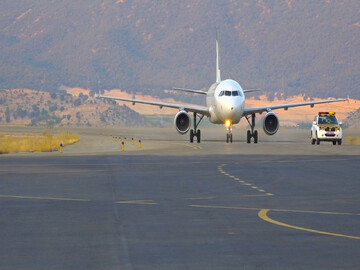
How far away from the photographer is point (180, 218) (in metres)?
17.7

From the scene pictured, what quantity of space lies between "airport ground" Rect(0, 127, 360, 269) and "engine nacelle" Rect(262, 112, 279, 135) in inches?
1134

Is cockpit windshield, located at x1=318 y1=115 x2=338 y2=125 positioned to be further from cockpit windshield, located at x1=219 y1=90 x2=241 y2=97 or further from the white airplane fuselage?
cockpit windshield, located at x1=219 y1=90 x2=241 y2=97

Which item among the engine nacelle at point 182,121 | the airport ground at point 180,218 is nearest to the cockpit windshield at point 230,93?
the engine nacelle at point 182,121

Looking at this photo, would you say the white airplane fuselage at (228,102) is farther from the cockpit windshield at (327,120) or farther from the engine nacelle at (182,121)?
the cockpit windshield at (327,120)

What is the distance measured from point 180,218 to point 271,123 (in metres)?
45.9

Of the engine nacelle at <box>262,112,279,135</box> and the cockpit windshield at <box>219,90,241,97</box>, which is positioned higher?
the cockpit windshield at <box>219,90,241,97</box>

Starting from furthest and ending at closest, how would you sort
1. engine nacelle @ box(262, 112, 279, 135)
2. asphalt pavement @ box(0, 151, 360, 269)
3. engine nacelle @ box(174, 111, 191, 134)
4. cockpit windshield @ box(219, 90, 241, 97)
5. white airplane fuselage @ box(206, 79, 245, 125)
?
engine nacelle @ box(262, 112, 279, 135) < engine nacelle @ box(174, 111, 191, 134) < cockpit windshield @ box(219, 90, 241, 97) < white airplane fuselage @ box(206, 79, 245, 125) < asphalt pavement @ box(0, 151, 360, 269)

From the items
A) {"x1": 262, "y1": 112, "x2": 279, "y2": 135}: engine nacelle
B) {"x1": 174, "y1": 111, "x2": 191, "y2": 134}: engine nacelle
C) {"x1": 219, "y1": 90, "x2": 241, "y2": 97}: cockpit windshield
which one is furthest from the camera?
{"x1": 262, "y1": 112, "x2": 279, "y2": 135}: engine nacelle

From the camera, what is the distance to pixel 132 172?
32500 millimetres

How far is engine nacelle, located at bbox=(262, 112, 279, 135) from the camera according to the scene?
62.7 m

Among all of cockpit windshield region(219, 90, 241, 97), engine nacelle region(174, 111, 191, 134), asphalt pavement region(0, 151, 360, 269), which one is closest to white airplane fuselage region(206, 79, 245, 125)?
cockpit windshield region(219, 90, 241, 97)

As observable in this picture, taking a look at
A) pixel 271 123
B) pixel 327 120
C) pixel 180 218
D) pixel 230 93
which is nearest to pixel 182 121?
pixel 230 93

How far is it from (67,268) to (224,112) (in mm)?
48296

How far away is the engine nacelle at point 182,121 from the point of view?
62500mm
